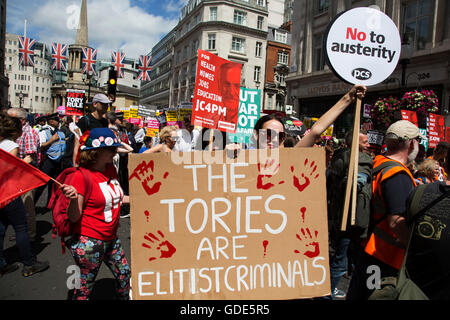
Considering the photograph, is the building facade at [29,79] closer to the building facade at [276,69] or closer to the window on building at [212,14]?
the window on building at [212,14]

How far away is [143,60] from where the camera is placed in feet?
58.2

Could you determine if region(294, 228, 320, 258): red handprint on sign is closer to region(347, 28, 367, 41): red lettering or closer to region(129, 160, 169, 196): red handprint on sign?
region(129, 160, 169, 196): red handprint on sign

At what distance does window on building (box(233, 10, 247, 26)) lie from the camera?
156ft

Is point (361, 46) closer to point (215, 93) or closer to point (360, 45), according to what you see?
point (360, 45)

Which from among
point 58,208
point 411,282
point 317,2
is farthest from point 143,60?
point 411,282

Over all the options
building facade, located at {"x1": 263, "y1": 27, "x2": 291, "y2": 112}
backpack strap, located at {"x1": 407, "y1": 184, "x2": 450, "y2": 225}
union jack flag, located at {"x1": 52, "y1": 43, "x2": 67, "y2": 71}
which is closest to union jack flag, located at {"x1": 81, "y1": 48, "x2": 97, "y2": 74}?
union jack flag, located at {"x1": 52, "y1": 43, "x2": 67, "y2": 71}

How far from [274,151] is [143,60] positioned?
17330 millimetres

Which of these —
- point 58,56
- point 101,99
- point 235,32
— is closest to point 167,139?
point 101,99

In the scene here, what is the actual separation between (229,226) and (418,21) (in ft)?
55.8

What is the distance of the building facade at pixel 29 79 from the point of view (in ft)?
322

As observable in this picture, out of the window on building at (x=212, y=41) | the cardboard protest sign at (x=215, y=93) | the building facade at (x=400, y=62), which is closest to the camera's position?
the cardboard protest sign at (x=215, y=93)

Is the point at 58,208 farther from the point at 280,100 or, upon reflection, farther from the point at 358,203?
the point at 280,100

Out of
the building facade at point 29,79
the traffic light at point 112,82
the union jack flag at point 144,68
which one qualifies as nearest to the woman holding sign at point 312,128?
the traffic light at point 112,82

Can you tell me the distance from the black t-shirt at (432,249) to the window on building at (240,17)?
165 feet
